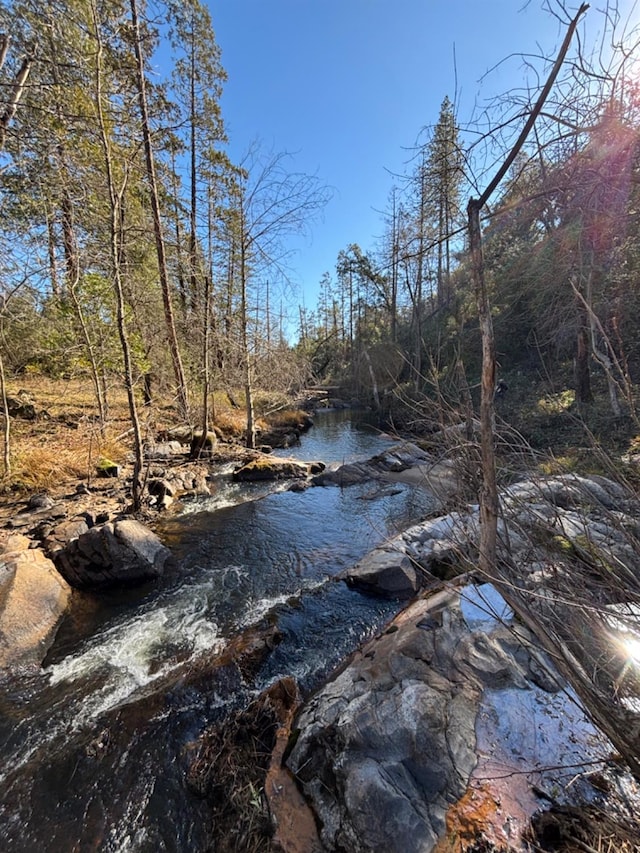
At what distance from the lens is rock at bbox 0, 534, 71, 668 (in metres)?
3.09

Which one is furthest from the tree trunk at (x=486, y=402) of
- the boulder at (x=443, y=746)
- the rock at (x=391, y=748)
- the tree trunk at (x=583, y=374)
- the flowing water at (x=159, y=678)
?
the tree trunk at (x=583, y=374)

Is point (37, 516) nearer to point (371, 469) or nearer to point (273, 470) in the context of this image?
point (273, 470)

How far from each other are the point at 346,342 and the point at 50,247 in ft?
91.2

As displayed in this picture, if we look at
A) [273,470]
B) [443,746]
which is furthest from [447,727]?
[273,470]

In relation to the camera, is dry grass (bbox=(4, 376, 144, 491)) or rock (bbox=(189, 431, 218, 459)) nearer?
dry grass (bbox=(4, 376, 144, 491))

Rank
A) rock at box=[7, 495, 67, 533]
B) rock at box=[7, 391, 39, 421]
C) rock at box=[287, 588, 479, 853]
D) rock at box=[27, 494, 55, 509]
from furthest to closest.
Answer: rock at box=[7, 391, 39, 421] → rock at box=[27, 494, 55, 509] → rock at box=[7, 495, 67, 533] → rock at box=[287, 588, 479, 853]

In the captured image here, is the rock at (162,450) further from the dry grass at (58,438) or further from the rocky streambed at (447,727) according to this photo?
the rocky streambed at (447,727)

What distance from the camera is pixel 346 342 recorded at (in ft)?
104

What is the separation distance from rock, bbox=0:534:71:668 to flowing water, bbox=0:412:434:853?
5.9 inches

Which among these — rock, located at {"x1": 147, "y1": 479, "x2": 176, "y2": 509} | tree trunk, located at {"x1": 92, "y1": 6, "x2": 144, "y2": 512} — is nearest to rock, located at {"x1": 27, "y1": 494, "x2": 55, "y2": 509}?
tree trunk, located at {"x1": 92, "y1": 6, "x2": 144, "y2": 512}

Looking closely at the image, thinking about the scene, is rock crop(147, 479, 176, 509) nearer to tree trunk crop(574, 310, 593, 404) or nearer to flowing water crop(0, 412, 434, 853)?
flowing water crop(0, 412, 434, 853)

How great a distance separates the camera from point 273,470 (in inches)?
328

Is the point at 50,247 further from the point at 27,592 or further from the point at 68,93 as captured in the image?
the point at 27,592

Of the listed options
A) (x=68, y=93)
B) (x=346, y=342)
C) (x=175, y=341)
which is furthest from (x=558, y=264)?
(x=346, y=342)
